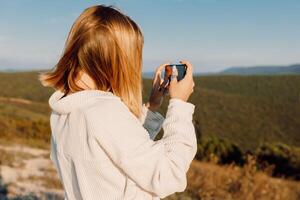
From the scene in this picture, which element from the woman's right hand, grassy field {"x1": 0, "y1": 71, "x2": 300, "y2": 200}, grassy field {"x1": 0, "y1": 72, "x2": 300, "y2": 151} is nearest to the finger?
the woman's right hand

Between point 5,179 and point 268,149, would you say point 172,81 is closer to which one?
point 5,179

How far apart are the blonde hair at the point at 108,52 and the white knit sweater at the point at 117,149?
6cm

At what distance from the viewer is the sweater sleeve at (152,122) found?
1.79 metres

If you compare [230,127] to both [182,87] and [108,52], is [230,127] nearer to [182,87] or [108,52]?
[182,87]

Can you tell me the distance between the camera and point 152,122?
5.91 ft

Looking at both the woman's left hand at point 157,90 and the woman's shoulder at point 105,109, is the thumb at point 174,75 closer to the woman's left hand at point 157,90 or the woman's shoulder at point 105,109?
the woman's left hand at point 157,90

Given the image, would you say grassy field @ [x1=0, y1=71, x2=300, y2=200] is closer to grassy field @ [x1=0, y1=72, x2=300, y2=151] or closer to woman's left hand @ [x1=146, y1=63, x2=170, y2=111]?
grassy field @ [x1=0, y1=72, x2=300, y2=151]

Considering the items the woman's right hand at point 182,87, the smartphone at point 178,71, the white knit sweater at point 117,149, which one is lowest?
the white knit sweater at point 117,149

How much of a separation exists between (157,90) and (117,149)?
456 millimetres

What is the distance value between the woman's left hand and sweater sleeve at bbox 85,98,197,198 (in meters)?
0.33

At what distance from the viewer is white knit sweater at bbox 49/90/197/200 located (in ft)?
4.64

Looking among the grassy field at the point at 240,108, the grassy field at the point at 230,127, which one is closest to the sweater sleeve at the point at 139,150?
the grassy field at the point at 230,127

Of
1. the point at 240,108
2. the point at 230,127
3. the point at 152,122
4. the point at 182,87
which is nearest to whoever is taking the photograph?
the point at 182,87

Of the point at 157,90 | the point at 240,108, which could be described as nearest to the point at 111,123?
the point at 157,90
